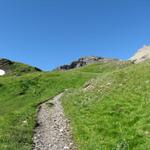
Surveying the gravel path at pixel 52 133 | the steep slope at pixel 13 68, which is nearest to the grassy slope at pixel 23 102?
the gravel path at pixel 52 133

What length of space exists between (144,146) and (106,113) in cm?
1034

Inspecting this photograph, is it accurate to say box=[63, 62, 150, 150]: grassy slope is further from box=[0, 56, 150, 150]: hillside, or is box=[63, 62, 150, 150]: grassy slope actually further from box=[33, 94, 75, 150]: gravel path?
box=[33, 94, 75, 150]: gravel path

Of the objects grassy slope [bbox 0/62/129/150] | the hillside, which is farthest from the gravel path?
grassy slope [bbox 0/62/129/150]

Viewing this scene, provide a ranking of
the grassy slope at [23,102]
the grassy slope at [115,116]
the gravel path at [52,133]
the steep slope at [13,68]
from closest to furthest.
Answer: the grassy slope at [115,116] → the gravel path at [52,133] → the grassy slope at [23,102] → the steep slope at [13,68]

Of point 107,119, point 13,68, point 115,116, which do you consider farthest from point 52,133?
point 13,68

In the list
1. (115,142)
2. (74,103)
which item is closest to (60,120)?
(74,103)

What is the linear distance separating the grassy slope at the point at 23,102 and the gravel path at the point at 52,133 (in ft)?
2.23

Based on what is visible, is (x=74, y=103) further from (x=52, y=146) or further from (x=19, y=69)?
(x=19, y=69)

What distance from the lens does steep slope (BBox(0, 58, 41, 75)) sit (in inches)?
5665

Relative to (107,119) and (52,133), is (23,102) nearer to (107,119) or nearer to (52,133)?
(52,133)

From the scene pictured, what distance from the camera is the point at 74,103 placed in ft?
139

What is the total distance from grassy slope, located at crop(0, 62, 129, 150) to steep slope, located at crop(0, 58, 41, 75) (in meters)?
53.4

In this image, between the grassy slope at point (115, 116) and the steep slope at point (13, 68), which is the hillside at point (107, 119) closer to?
the grassy slope at point (115, 116)

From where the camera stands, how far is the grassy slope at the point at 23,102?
2792cm
